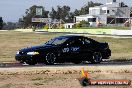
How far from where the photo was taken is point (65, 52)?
18.9 m

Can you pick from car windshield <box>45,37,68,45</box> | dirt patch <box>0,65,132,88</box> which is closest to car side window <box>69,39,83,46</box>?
car windshield <box>45,37,68,45</box>

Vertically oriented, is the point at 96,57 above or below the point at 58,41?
below

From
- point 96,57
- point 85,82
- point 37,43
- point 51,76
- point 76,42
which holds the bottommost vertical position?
point 37,43

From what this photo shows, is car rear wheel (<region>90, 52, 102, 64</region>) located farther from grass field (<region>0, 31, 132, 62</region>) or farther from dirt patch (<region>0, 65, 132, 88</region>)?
grass field (<region>0, 31, 132, 62</region>)

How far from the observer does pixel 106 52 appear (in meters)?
20.0

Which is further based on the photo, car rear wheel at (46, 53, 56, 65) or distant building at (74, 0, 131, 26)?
distant building at (74, 0, 131, 26)

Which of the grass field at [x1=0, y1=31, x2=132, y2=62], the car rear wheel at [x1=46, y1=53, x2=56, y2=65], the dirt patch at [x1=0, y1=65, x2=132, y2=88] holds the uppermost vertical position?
the car rear wheel at [x1=46, y1=53, x2=56, y2=65]

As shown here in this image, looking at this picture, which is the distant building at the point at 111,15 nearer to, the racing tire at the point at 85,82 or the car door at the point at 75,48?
the car door at the point at 75,48

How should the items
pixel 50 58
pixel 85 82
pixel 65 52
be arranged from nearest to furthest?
pixel 85 82 < pixel 50 58 < pixel 65 52

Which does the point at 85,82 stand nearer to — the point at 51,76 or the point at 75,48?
the point at 51,76

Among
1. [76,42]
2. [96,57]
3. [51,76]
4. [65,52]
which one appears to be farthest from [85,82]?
[96,57]

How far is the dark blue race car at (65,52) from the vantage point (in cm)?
1828

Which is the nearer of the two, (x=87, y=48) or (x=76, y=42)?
(x=76, y=42)

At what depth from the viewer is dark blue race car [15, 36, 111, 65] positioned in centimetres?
1828
